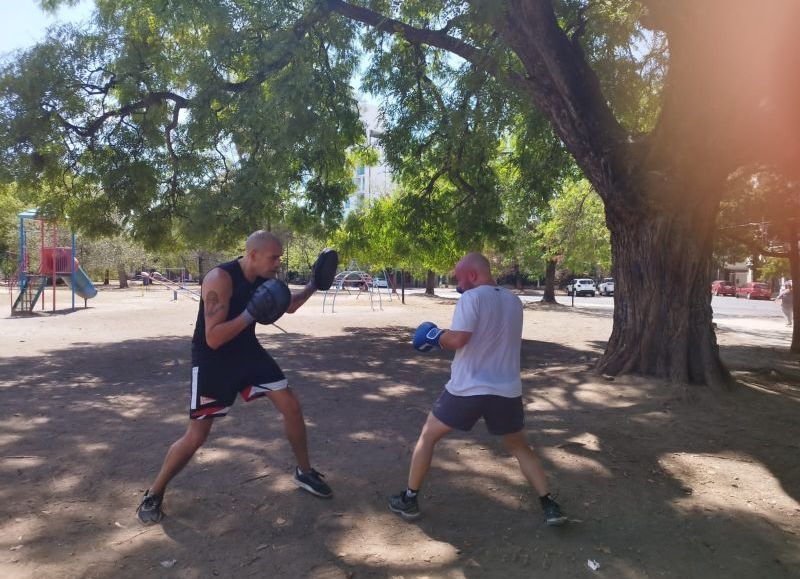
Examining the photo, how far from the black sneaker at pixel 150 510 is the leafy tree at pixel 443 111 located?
549 centimetres

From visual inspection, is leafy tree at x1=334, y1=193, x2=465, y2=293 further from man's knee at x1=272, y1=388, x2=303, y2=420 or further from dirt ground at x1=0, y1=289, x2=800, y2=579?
man's knee at x1=272, y1=388, x2=303, y2=420

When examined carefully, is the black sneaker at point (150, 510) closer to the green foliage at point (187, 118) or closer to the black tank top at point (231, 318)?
the black tank top at point (231, 318)

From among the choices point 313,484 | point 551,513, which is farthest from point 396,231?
point 551,513

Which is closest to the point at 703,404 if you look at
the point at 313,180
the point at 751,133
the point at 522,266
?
the point at 751,133

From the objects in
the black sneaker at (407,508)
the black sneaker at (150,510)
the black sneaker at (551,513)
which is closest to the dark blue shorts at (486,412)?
the black sneaker at (551,513)

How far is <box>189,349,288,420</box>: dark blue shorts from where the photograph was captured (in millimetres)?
3408

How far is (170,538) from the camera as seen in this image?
3182 mm

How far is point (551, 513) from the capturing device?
325 centimetres

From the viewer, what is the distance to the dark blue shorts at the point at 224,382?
134 inches

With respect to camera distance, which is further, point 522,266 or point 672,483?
point 522,266

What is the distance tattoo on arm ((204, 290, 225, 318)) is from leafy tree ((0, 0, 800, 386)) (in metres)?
4.56

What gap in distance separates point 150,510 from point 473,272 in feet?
7.50

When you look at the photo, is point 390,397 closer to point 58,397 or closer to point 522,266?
point 58,397

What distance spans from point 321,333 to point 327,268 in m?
10.9
